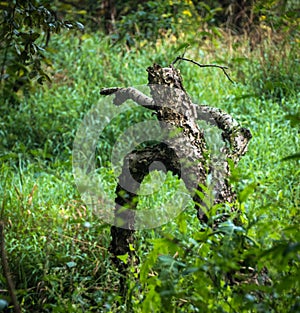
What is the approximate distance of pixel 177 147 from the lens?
2.71 metres

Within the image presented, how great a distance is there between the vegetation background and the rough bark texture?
6.7 inches

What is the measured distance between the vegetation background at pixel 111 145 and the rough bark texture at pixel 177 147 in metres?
0.17

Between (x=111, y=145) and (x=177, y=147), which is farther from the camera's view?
(x=111, y=145)

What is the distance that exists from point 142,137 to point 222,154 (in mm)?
2739

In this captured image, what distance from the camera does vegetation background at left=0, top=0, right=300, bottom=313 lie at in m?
1.85

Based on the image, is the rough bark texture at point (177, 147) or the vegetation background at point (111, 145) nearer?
the vegetation background at point (111, 145)

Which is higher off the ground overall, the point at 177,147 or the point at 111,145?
the point at 177,147

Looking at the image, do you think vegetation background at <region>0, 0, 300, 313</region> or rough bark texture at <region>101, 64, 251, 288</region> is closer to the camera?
vegetation background at <region>0, 0, 300, 313</region>

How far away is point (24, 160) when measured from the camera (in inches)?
209

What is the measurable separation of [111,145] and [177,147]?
2.77 metres

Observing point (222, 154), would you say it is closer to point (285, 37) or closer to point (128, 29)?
point (285, 37)

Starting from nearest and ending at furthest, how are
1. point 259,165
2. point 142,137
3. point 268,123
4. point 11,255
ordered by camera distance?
1. point 11,255
2. point 259,165
3. point 268,123
4. point 142,137

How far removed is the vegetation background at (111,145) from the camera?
185 cm

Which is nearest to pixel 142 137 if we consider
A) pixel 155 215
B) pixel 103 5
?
pixel 155 215
